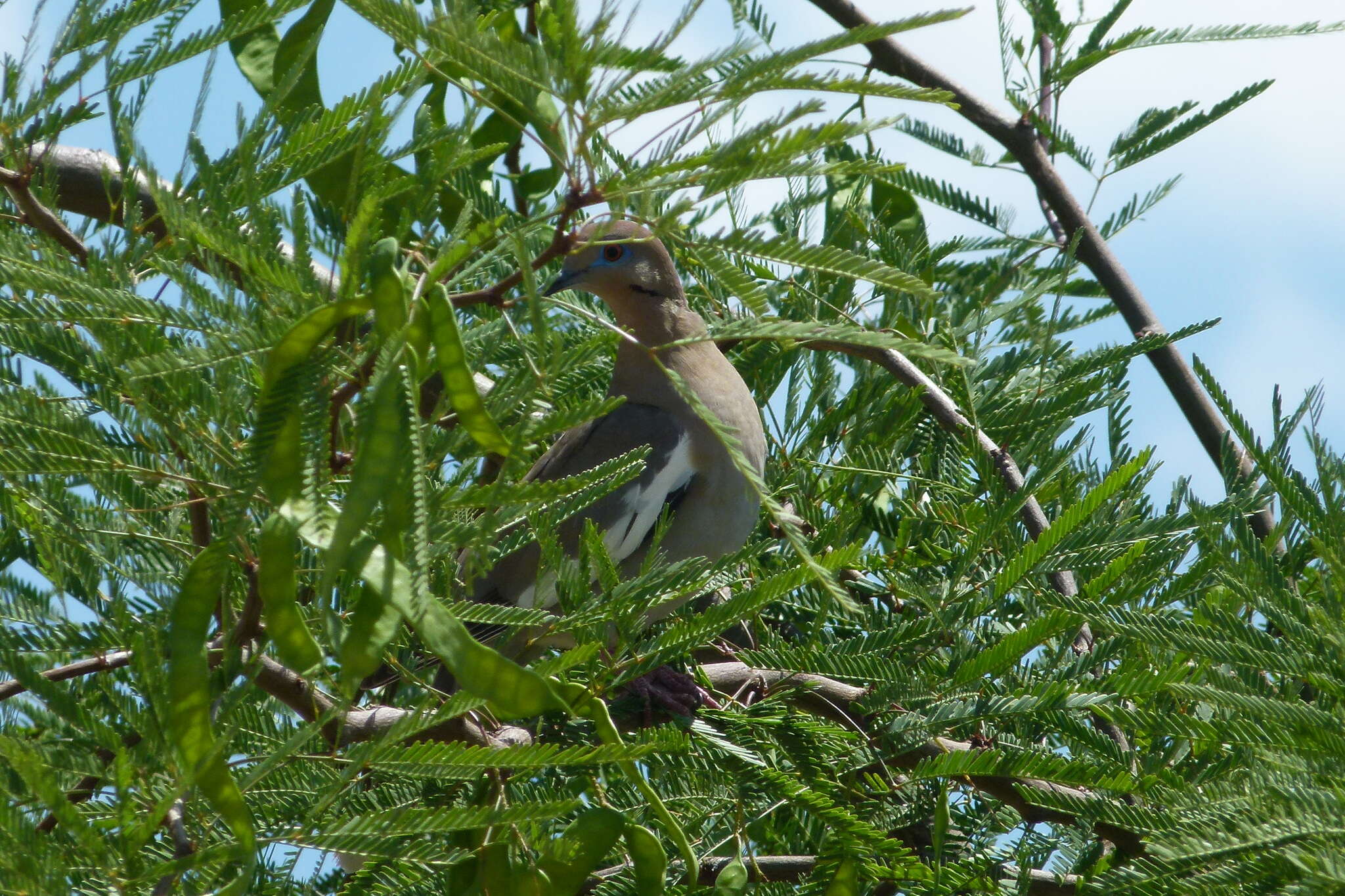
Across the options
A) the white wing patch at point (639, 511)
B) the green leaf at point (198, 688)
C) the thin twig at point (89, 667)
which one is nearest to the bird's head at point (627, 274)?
the white wing patch at point (639, 511)

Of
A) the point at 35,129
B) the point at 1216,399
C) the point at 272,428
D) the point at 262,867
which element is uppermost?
the point at 35,129

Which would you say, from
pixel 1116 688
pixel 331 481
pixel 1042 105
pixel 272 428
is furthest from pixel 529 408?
pixel 1042 105

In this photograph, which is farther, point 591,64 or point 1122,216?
point 1122,216

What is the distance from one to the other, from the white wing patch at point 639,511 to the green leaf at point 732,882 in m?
1.51

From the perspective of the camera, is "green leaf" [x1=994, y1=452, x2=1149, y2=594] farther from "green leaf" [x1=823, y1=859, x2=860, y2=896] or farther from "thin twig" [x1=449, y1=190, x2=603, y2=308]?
"thin twig" [x1=449, y1=190, x2=603, y2=308]

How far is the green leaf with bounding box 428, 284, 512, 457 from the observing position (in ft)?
3.87

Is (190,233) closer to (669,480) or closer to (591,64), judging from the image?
(591,64)

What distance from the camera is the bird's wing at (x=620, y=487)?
3.71 meters

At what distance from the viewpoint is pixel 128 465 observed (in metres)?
1.56

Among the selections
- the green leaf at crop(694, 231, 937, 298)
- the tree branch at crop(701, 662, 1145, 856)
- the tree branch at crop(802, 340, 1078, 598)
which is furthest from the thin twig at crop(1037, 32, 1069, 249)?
the green leaf at crop(694, 231, 937, 298)

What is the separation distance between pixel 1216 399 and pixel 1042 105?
5.76 ft

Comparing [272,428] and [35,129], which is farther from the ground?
[35,129]

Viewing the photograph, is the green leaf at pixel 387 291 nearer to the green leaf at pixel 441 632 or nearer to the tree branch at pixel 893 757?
the green leaf at pixel 441 632

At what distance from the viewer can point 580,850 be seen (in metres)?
1.87
